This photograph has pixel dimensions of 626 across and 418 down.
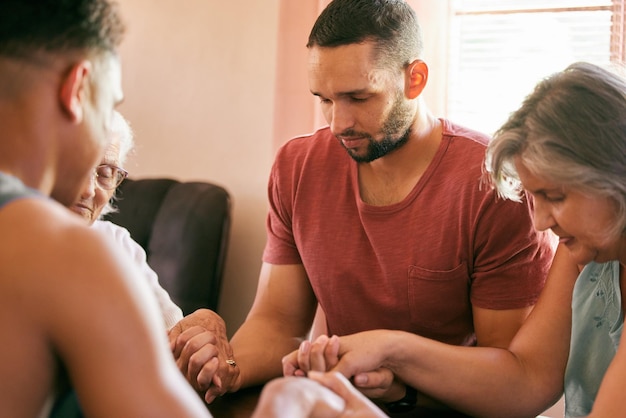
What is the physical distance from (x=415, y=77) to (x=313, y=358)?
765mm

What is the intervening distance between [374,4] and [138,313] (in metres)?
1.25

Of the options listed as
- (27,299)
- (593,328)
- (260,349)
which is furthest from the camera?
(260,349)

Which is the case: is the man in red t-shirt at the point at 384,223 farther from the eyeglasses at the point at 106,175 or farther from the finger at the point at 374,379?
the eyeglasses at the point at 106,175

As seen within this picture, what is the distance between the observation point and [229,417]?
1469 mm

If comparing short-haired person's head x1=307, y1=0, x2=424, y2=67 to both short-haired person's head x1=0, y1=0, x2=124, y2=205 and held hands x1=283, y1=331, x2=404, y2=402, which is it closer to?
held hands x1=283, y1=331, x2=404, y2=402

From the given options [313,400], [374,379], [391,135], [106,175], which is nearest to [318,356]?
[374,379]

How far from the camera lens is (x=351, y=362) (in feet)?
5.03

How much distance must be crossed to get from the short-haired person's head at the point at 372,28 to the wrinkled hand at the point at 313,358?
0.69 metres

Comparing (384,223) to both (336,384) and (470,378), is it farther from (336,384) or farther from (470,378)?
(336,384)

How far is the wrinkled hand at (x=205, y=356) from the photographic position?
5.24 ft

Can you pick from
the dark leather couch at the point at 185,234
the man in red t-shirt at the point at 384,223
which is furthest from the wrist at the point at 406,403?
the dark leather couch at the point at 185,234

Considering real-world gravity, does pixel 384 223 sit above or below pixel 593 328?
above

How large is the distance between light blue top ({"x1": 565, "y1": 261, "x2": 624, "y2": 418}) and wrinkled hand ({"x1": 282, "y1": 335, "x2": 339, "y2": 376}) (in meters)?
0.45

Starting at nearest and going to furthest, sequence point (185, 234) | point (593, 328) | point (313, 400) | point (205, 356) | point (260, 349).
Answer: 1. point (313, 400)
2. point (593, 328)
3. point (205, 356)
4. point (260, 349)
5. point (185, 234)
